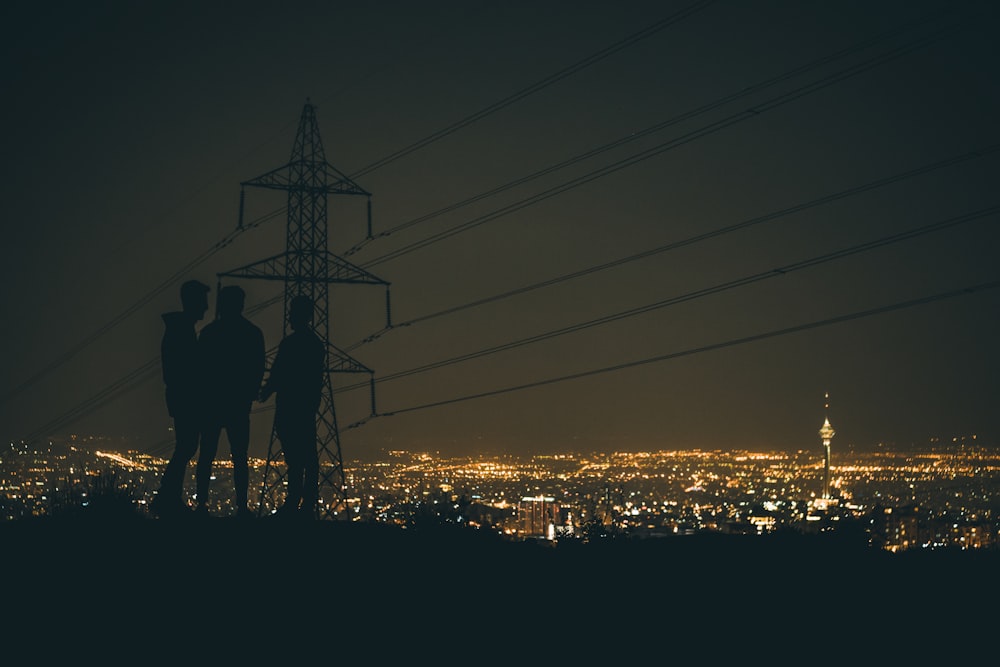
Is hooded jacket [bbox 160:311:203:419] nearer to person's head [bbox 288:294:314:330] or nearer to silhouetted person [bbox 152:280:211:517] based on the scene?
silhouetted person [bbox 152:280:211:517]

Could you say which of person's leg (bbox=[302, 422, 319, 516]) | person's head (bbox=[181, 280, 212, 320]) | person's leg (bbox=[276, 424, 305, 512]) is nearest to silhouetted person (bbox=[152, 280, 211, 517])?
person's head (bbox=[181, 280, 212, 320])

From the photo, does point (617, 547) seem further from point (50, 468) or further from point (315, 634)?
point (50, 468)

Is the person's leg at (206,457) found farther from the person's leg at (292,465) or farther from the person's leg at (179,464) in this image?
the person's leg at (292,465)

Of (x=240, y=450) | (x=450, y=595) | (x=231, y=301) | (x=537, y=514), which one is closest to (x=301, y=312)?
(x=231, y=301)

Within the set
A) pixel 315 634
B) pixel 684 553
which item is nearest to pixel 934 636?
Answer: pixel 684 553

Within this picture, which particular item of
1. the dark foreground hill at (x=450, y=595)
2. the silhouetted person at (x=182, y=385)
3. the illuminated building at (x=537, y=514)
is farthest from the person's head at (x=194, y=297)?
the illuminated building at (x=537, y=514)
